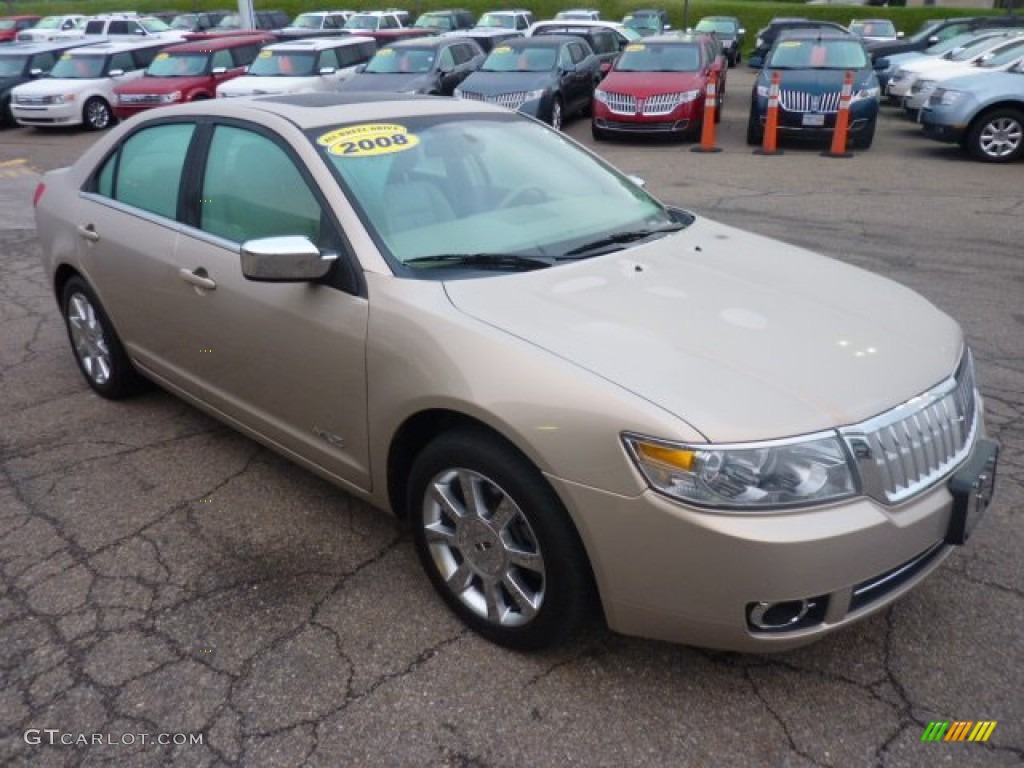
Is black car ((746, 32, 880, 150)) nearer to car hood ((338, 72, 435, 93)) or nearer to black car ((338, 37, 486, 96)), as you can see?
black car ((338, 37, 486, 96))

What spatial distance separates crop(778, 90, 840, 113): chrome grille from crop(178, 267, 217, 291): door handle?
11.0 meters

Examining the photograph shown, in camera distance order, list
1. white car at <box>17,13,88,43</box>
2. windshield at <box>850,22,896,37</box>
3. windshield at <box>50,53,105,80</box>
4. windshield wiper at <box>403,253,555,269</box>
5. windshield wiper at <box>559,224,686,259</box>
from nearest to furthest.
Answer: windshield wiper at <box>403,253,555,269</box>
windshield wiper at <box>559,224,686,259</box>
windshield at <box>50,53,105,80</box>
windshield at <box>850,22,896,37</box>
white car at <box>17,13,88,43</box>

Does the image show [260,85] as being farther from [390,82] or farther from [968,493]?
[968,493]

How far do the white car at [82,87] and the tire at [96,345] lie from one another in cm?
1348

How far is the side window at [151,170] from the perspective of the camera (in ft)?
12.4

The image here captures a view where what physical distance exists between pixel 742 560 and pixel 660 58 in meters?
13.2

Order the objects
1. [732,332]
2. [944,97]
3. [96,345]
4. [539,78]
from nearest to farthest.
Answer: [732,332], [96,345], [944,97], [539,78]

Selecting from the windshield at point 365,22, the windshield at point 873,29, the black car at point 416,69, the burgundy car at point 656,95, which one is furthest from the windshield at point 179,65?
the windshield at point 873,29

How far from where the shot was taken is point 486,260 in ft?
9.78

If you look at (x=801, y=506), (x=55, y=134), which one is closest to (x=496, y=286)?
(x=801, y=506)

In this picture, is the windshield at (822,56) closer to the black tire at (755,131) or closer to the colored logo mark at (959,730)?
the black tire at (755,131)

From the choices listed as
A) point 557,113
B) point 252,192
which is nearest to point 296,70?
point 557,113

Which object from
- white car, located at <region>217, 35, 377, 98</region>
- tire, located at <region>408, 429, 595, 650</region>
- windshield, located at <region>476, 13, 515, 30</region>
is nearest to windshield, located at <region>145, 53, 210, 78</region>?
white car, located at <region>217, 35, 377, 98</region>

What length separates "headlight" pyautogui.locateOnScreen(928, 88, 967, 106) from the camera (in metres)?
11.6
